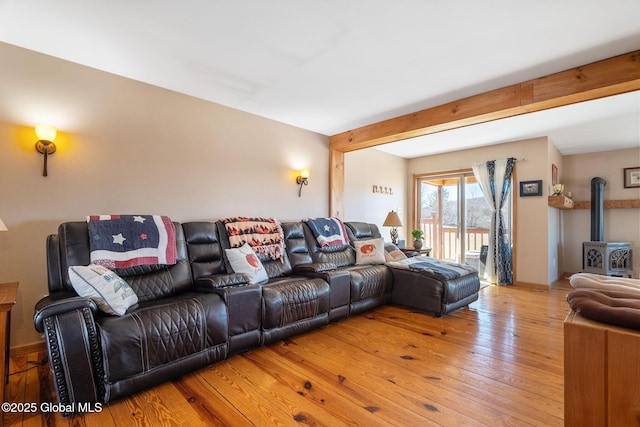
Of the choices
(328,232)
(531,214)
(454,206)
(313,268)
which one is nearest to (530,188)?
(531,214)

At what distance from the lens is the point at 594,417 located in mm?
1146

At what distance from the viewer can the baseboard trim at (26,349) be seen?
232 centimetres

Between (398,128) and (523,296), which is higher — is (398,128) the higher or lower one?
the higher one

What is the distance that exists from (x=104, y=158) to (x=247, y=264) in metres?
1.62

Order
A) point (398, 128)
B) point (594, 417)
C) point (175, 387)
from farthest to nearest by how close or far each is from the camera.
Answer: point (398, 128), point (175, 387), point (594, 417)

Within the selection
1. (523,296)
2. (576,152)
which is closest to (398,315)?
Result: (523,296)

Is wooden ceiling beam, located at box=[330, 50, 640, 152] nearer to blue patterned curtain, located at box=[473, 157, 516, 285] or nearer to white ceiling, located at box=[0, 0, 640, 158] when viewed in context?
white ceiling, located at box=[0, 0, 640, 158]

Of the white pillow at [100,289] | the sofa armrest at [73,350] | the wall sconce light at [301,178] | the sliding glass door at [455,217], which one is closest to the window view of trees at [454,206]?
the sliding glass door at [455,217]

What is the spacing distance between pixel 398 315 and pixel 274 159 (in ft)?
8.24

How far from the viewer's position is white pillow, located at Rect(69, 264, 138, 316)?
1872 mm

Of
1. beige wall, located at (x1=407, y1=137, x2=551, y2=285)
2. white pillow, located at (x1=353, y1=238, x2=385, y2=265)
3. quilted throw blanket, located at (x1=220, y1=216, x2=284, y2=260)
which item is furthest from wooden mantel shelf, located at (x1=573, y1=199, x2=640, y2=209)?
quilted throw blanket, located at (x1=220, y1=216, x2=284, y2=260)

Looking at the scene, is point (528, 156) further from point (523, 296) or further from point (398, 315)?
point (398, 315)

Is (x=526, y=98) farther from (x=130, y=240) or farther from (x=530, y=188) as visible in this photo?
(x=130, y=240)

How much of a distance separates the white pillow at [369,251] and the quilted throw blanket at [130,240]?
2364 mm
